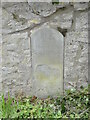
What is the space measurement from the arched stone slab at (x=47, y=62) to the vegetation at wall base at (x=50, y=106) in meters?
0.11

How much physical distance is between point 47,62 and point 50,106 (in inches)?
18.8

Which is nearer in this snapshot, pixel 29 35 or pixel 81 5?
pixel 81 5

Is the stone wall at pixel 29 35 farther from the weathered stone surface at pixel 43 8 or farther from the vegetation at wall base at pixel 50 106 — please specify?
the vegetation at wall base at pixel 50 106

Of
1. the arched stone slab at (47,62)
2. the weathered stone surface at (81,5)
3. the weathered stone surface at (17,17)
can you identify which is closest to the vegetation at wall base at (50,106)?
the arched stone slab at (47,62)

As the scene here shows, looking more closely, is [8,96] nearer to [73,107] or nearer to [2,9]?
[73,107]

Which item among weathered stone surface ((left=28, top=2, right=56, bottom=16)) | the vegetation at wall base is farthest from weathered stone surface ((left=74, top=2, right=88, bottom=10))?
the vegetation at wall base

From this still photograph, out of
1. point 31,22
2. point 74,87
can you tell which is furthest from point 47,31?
point 74,87

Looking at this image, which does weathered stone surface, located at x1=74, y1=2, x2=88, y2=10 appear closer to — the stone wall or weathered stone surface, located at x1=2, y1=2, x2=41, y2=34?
the stone wall

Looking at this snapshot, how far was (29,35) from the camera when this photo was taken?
114 inches

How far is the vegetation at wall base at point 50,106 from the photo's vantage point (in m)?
2.73

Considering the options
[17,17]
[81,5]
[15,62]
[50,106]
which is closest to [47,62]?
[15,62]

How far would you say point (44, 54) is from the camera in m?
2.95

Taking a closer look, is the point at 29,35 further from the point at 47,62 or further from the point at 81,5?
the point at 81,5

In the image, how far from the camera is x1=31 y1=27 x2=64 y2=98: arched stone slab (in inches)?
114
